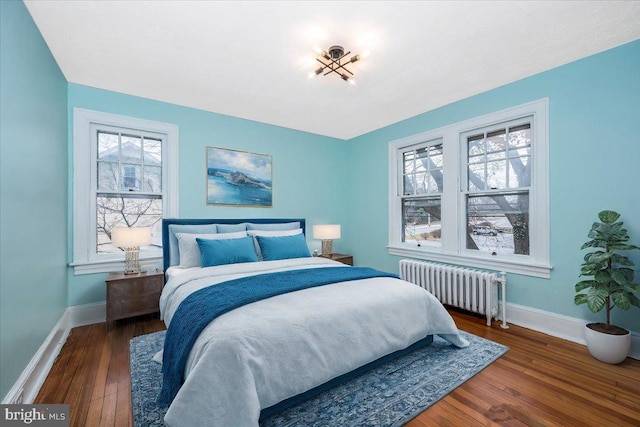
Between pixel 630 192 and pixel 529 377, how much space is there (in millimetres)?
1755

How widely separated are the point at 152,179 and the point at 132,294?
4.63 ft

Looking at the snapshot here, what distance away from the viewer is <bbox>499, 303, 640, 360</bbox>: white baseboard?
2295 millimetres

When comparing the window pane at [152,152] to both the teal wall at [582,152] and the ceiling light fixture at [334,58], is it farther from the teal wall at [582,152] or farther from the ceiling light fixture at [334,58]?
the teal wall at [582,152]

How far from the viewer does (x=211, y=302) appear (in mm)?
1783

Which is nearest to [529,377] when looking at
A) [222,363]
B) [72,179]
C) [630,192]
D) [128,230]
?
[630,192]

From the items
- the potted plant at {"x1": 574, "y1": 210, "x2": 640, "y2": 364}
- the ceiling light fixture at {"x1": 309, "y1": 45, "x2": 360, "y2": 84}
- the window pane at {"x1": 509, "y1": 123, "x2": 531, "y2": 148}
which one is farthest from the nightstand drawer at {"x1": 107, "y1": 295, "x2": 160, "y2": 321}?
the window pane at {"x1": 509, "y1": 123, "x2": 531, "y2": 148}

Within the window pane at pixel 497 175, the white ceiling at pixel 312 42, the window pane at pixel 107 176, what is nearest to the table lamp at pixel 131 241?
the window pane at pixel 107 176

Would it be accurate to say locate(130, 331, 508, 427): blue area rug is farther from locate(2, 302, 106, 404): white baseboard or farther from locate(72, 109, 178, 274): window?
locate(72, 109, 178, 274): window

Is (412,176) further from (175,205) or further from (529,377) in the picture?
A: (175,205)

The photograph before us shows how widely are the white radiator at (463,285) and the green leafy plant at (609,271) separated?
752 mm

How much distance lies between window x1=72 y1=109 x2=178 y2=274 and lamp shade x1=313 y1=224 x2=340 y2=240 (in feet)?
6.58

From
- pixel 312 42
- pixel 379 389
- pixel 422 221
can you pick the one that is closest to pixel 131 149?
pixel 312 42

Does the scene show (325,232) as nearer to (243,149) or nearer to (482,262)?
(243,149)

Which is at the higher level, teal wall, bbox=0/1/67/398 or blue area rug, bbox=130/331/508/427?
teal wall, bbox=0/1/67/398
